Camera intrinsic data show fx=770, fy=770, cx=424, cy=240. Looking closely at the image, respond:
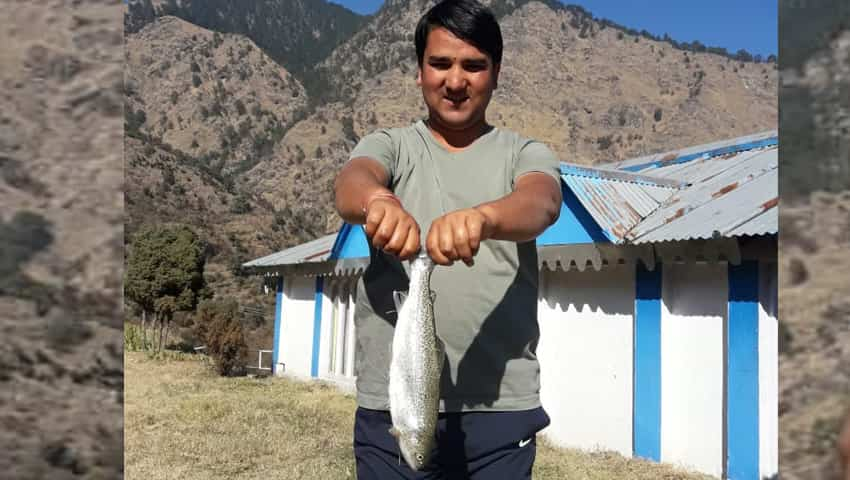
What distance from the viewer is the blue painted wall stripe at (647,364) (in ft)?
27.2

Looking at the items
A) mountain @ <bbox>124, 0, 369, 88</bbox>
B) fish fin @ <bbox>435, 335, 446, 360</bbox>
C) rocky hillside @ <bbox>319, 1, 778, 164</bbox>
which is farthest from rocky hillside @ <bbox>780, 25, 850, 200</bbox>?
mountain @ <bbox>124, 0, 369, 88</bbox>

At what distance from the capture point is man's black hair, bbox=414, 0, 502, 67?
6.64 ft

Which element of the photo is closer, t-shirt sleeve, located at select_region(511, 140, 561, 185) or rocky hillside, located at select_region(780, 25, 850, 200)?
rocky hillside, located at select_region(780, 25, 850, 200)

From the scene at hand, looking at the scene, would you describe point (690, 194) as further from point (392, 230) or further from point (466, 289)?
point (392, 230)

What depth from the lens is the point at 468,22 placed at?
2014 mm

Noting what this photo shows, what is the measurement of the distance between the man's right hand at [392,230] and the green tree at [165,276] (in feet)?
82.5

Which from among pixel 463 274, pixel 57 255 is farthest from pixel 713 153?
pixel 57 255

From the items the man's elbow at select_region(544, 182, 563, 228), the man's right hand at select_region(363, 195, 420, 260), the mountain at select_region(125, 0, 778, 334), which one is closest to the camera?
the man's right hand at select_region(363, 195, 420, 260)

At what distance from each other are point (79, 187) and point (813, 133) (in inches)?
33.4

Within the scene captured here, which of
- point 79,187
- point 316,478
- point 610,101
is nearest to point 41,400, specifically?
point 79,187

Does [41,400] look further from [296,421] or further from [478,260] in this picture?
[296,421]

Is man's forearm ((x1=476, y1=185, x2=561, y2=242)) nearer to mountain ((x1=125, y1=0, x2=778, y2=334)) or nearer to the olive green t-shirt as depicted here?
the olive green t-shirt

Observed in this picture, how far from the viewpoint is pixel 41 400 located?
0.94 m

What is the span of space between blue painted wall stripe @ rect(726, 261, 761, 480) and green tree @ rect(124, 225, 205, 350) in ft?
68.7
